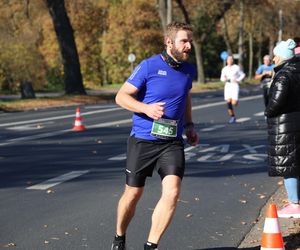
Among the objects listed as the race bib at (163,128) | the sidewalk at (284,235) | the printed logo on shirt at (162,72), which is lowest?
the sidewalk at (284,235)

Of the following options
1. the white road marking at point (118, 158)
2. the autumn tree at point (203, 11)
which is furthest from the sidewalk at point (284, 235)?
the autumn tree at point (203, 11)

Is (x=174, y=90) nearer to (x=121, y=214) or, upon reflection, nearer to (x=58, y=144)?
(x=121, y=214)

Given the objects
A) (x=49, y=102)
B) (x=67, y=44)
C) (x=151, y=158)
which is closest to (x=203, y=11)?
(x=67, y=44)

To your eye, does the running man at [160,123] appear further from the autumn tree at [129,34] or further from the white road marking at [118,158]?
the autumn tree at [129,34]

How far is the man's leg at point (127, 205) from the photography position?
547 cm

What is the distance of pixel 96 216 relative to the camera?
7207mm

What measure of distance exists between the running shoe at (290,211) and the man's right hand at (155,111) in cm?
245

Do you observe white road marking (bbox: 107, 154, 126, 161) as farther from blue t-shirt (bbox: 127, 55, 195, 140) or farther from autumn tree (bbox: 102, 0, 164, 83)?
autumn tree (bbox: 102, 0, 164, 83)

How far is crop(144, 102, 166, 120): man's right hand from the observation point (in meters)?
5.09

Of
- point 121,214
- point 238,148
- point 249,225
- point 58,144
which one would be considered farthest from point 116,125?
point 121,214

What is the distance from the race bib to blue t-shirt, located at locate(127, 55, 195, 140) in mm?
49

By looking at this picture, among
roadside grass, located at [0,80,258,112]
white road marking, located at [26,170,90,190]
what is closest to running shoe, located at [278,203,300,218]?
white road marking, located at [26,170,90,190]

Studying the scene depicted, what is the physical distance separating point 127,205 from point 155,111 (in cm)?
89

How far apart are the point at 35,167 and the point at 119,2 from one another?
179ft
